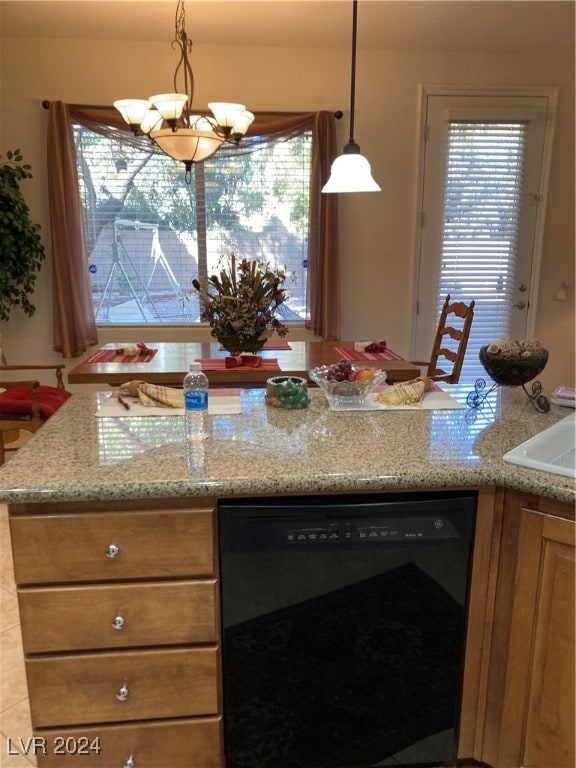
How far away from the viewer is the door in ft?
13.8

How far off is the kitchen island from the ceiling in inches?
116

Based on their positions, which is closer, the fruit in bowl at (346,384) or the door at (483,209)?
the fruit in bowl at (346,384)

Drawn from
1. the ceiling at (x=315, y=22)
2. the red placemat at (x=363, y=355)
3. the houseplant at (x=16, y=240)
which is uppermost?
the ceiling at (x=315, y=22)

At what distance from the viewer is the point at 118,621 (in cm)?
132

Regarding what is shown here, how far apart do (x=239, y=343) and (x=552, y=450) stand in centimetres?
182

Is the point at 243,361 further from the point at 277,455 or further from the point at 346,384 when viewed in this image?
the point at 277,455

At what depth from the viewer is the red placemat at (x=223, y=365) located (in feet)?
9.21

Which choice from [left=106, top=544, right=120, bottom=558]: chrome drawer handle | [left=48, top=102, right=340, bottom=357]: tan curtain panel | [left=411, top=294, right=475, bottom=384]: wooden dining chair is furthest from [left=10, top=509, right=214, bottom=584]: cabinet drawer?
[left=48, top=102, right=340, bottom=357]: tan curtain panel

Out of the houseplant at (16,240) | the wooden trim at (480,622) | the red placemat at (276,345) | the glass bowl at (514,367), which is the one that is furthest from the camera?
the houseplant at (16,240)

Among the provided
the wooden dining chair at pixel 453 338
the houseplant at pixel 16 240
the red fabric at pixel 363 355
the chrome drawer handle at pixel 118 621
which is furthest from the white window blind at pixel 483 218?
the chrome drawer handle at pixel 118 621

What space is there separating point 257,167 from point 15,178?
1645 mm

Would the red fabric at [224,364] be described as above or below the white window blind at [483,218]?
below

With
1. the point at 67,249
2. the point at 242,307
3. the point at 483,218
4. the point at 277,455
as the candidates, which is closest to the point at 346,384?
the point at 277,455

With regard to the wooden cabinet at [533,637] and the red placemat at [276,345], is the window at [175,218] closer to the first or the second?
the red placemat at [276,345]
